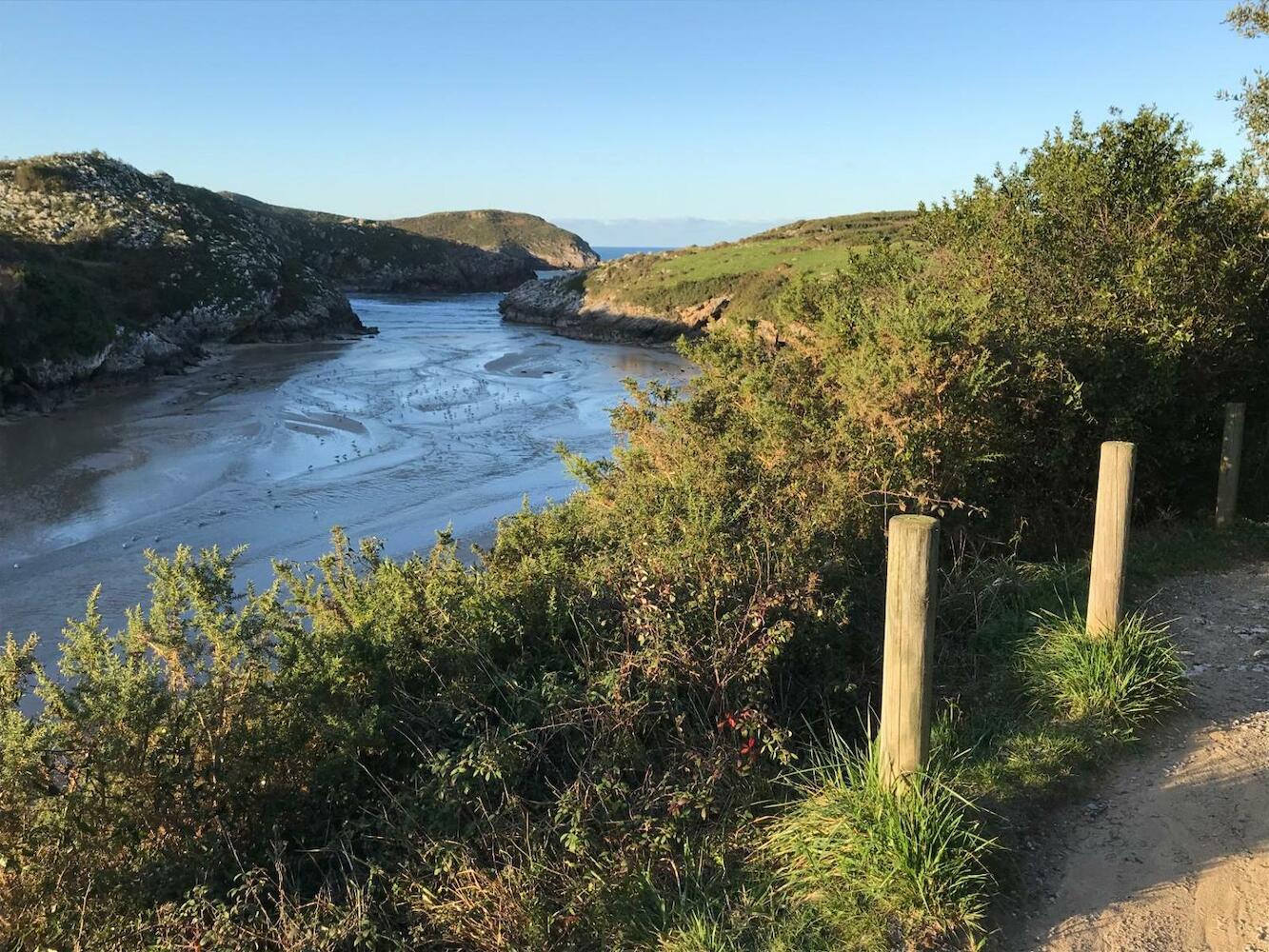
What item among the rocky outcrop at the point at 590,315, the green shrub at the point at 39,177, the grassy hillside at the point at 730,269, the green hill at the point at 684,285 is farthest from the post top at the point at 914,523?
the green shrub at the point at 39,177

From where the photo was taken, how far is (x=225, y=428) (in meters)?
23.6

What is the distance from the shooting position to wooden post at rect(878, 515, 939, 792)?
3613 mm

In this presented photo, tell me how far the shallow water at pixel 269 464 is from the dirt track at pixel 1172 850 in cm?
1074

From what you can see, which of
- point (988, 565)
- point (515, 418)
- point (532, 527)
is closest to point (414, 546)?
point (532, 527)

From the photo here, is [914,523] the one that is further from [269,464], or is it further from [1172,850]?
[269,464]

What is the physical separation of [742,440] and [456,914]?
4663 millimetres

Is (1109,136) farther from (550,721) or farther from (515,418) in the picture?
(515,418)

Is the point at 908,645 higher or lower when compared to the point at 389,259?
lower

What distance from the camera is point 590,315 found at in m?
58.2

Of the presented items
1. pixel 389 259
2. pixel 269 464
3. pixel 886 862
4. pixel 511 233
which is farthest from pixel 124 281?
pixel 511 233

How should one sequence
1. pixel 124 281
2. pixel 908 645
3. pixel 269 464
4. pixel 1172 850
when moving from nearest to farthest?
1. pixel 908 645
2. pixel 1172 850
3. pixel 269 464
4. pixel 124 281

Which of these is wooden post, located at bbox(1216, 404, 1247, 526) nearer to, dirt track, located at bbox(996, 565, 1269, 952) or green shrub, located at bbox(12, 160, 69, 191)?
dirt track, located at bbox(996, 565, 1269, 952)

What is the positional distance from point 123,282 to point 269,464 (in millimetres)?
25582

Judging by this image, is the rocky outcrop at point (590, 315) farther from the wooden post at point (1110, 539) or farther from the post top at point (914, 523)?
the post top at point (914, 523)
